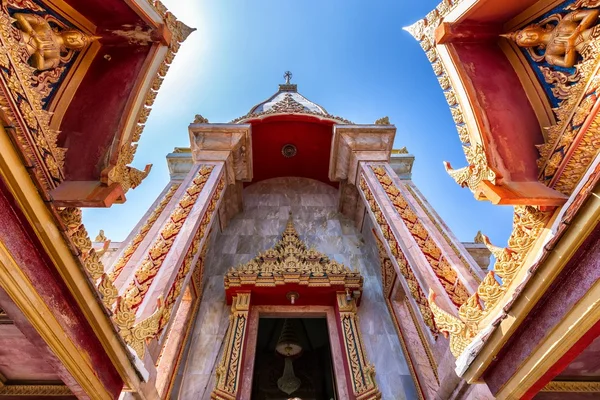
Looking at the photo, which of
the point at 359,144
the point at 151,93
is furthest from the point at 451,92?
the point at 359,144

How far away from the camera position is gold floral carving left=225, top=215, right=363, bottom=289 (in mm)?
6344

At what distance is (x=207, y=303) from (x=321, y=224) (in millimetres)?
3396

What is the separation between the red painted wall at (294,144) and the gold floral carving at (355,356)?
162 inches

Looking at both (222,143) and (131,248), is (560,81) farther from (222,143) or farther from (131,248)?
(222,143)

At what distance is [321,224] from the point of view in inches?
348

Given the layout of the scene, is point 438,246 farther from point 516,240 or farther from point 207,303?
point 207,303

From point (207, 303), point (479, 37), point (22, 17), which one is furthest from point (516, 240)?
point (207, 303)

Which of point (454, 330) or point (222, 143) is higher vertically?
point (222, 143)

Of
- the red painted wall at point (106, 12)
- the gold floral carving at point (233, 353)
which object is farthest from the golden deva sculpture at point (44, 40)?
the gold floral carving at point (233, 353)

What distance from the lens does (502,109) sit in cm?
357

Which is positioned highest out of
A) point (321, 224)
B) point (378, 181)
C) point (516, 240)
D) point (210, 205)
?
point (321, 224)

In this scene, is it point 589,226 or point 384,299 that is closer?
point 589,226

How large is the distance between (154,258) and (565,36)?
16.5 feet

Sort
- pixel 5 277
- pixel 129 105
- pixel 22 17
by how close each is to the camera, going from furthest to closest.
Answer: pixel 129 105 → pixel 22 17 → pixel 5 277
